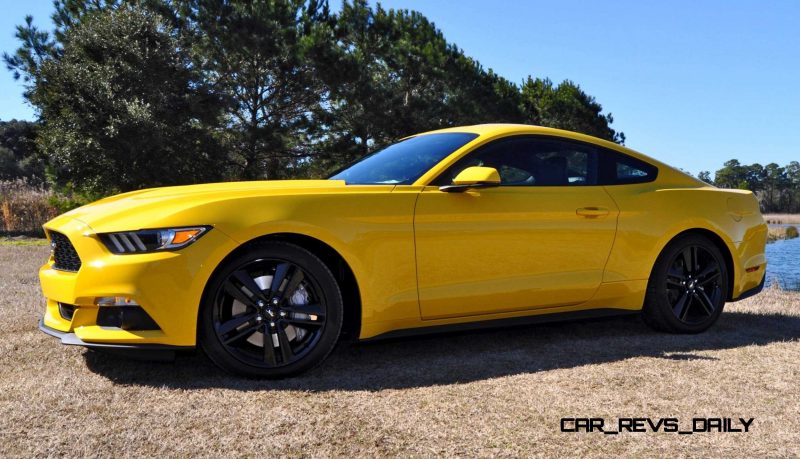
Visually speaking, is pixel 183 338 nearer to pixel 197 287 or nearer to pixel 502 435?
pixel 197 287

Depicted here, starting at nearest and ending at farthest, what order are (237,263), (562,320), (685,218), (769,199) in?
(237,263)
(562,320)
(685,218)
(769,199)

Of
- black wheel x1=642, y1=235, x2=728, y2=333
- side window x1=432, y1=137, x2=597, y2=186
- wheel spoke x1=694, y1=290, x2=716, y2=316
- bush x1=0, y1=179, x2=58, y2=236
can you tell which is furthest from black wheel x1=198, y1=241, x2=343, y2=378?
bush x1=0, y1=179, x2=58, y2=236

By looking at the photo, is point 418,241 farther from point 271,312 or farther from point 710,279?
point 710,279

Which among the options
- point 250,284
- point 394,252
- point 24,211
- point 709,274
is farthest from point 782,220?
point 250,284

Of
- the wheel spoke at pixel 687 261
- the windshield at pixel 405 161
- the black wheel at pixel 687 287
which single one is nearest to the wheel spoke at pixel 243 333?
the windshield at pixel 405 161

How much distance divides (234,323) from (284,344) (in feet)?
0.96

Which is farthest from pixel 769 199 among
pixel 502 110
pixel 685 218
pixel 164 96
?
pixel 685 218

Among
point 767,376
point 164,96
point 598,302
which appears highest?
point 164,96

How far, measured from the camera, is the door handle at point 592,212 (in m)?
4.54

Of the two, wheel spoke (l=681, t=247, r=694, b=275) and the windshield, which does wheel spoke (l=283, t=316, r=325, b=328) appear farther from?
wheel spoke (l=681, t=247, r=694, b=275)

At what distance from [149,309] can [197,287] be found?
0.26 metres

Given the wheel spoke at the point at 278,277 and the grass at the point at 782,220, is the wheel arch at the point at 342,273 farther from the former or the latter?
the grass at the point at 782,220

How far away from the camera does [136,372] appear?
387 centimetres

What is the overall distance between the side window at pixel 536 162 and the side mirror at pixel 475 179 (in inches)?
6.2
